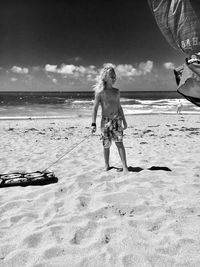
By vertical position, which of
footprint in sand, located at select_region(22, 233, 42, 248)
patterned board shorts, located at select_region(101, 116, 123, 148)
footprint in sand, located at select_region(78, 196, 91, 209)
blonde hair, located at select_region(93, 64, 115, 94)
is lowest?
footprint in sand, located at select_region(22, 233, 42, 248)

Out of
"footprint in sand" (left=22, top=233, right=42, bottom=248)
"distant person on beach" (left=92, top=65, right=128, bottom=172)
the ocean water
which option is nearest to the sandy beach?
"footprint in sand" (left=22, top=233, right=42, bottom=248)

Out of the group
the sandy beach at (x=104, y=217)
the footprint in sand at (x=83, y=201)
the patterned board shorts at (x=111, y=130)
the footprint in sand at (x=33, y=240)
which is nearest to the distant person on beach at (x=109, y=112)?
the patterned board shorts at (x=111, y=130)

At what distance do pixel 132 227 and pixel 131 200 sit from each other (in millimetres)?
701

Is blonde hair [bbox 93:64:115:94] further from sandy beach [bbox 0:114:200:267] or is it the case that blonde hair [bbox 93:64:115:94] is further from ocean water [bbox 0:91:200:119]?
ocean water [bbox 0:91:200:119]

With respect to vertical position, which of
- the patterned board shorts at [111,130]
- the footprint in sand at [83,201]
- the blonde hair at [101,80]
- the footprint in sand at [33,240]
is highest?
the blonde hair at [101,80]

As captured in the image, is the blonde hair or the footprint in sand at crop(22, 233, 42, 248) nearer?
the footprint in sand at crop(22, 233, 42, 248)

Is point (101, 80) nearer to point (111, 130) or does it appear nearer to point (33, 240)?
point (111, 130)

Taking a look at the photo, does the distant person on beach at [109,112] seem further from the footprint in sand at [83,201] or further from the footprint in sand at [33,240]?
the footprint in sand at [33,240]

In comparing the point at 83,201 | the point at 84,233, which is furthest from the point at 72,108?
the point at 84,233

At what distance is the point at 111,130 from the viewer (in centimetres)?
489

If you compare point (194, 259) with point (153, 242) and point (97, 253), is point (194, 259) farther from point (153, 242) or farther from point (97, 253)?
point (97, 253)

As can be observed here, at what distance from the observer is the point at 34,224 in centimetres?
306

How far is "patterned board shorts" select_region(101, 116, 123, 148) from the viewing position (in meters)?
4.87

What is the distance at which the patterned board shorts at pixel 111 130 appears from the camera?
487 centimetres
